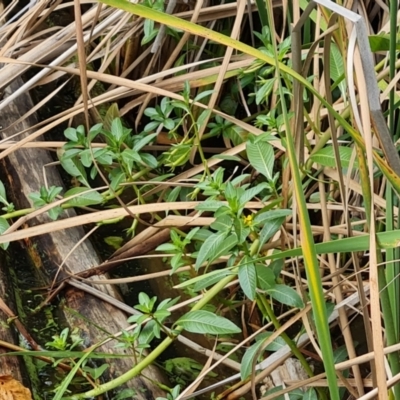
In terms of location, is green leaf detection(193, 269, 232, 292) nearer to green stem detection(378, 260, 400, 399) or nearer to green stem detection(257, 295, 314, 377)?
green stem detection(257, 295, 314, 377)

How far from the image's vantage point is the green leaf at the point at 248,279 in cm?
109

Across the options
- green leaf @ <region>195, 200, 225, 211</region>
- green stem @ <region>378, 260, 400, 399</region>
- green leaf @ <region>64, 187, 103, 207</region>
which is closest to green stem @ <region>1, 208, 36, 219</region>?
green leaf @ <region>64, 187, 103, 207</region>

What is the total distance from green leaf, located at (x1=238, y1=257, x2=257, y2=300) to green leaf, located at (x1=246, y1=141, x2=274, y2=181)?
24 centimetres

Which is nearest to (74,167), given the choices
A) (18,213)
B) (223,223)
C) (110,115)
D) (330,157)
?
(18,213)

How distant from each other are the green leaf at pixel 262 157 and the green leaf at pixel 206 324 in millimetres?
297

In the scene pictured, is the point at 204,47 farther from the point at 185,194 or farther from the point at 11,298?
the point at 11,298

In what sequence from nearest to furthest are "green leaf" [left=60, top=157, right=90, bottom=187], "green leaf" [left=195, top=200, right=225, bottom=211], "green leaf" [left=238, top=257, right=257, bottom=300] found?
"green leaf" [left=238, top=257, right=257, bottom=300]
"green leaf" [left=195, top=200, right=225, bottom=211]
"green leaf" [left=60, top=157, right=90, bottom=187]

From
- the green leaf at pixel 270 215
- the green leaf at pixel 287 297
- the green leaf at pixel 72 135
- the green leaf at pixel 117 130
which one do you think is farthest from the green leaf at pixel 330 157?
the green leaf at pixel 72 135

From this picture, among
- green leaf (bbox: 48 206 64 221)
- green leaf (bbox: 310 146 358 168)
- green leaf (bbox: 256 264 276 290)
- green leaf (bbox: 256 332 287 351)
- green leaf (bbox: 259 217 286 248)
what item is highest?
green leaf (bbox: 48 206 64 221)

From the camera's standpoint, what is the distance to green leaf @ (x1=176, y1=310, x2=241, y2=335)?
3.81 ft

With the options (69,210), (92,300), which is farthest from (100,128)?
(92,300)

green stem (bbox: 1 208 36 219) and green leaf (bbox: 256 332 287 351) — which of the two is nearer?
green leaf (bbox: 256 332 287 351)

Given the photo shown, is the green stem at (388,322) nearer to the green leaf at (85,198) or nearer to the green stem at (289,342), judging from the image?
the green stem at (289,342)

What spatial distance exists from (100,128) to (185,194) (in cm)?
26
